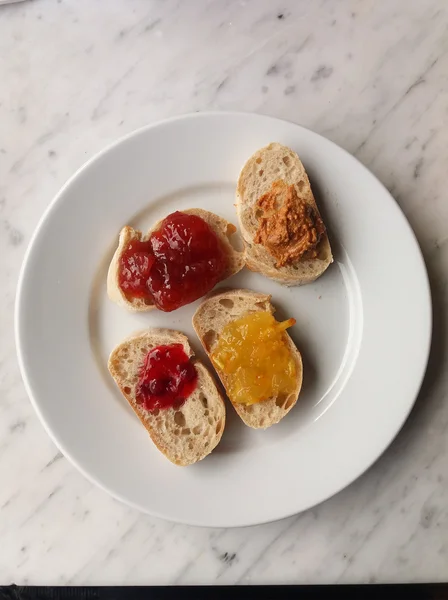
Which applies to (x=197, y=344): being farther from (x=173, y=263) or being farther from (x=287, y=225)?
(x=287, y=225)

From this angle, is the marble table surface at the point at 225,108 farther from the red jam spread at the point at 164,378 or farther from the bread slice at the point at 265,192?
the red jam spread at the point at 164,378

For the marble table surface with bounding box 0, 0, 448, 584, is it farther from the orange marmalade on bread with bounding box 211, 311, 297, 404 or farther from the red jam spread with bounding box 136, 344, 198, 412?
the orange marmalade on bread with bounding box 211, 311, 297, 404

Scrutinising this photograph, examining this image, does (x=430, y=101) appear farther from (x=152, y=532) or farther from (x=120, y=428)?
(x=152, y=532)

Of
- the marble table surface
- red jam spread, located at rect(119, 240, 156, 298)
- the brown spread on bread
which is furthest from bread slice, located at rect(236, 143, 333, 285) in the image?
red jam spread, located at rect(119, 240, 156, 298)

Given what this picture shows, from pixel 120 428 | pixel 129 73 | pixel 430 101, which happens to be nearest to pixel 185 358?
pixel 120 428

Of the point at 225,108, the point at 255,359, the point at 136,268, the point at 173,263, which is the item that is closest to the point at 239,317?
the point at 255,359

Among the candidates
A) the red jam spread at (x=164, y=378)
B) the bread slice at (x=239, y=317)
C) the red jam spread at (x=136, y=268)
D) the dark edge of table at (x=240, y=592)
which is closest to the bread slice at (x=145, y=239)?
the red jam spread at (x=136, y=268)

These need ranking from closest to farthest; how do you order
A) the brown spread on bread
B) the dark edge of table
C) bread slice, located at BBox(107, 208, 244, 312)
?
the brown spread on bread → bread slice, located at BBox(107, 208, 244, 312) → the dark edge of table
